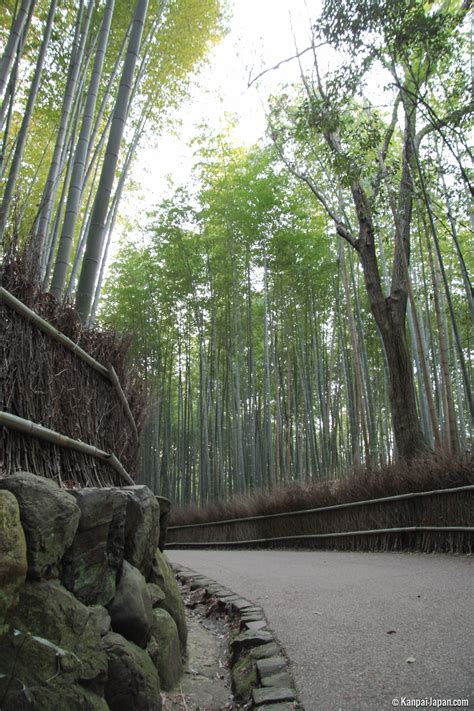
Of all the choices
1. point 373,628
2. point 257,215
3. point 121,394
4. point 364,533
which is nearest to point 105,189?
point 121,394

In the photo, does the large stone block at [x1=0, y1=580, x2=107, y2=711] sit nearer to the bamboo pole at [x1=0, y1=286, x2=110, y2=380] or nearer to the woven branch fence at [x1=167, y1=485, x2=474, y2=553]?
the bamboo pole at [x1=0, y1=286, x2=110, y2=380]

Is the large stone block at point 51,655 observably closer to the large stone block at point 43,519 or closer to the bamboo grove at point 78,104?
the large stone block at point 43,519

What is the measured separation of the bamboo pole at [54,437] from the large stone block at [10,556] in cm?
40

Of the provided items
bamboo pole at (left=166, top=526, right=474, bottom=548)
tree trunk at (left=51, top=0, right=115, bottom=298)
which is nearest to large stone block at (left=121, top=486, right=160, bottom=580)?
tree trunk at (left=51, top=0, right=115, bottom=298)

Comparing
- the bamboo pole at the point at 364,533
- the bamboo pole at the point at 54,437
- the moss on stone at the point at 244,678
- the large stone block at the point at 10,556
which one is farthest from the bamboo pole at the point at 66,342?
the bamboo pole at the point at 364,533

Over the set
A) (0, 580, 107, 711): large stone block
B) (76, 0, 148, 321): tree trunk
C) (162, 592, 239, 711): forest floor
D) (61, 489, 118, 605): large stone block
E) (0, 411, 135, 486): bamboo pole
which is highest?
(76, 0, 148, 321): tree trunk

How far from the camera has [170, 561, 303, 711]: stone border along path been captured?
4.74 feet

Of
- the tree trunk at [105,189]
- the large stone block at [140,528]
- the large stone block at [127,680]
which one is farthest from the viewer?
the tree trunk at [105,189]

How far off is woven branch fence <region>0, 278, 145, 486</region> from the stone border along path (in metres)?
0.86

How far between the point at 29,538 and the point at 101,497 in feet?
1.14

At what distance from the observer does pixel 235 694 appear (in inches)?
67.5

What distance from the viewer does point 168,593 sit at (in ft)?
7.04

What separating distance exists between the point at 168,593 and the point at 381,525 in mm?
2975

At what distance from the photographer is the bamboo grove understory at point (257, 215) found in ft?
12.6
